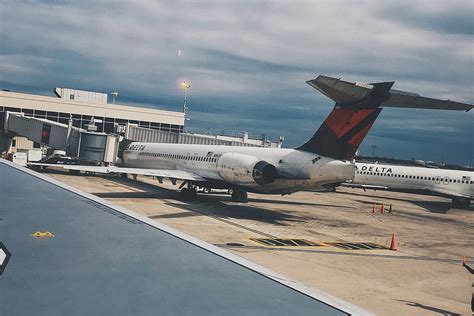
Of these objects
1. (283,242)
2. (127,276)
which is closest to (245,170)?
(283,242)

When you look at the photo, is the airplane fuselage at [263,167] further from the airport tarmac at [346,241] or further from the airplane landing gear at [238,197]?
the airplane landing gear at [238,197]

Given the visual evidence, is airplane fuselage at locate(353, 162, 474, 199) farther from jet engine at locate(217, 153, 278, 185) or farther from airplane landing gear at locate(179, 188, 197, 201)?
jet engine at locate(217, 153, 278, 185)

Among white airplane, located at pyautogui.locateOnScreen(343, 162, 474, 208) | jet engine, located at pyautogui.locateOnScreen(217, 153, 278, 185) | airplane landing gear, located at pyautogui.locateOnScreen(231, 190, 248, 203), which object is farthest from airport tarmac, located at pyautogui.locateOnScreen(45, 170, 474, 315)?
white airplane, located at pyautogui.locateOnScreen(343, 162, 474, 208)

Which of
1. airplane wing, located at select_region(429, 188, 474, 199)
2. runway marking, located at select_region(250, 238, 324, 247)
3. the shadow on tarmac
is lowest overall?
runway marking, located at select_region(250, 238, 324, 247)

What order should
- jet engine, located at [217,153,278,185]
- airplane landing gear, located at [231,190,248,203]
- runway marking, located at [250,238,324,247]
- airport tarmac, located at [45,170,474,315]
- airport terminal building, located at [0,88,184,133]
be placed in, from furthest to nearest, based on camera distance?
airport terminal building, located at [0,88,184,133] < airplane landing gear, located at [231,190,248,203] < jet engine, located at [217,153,278,185] < runway marking, located at [250,238,324,247] < airport tarmac, located at [45,170,474,315]

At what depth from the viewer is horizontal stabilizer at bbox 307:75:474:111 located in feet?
62.5

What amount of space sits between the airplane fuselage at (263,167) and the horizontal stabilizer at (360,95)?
2951 mm

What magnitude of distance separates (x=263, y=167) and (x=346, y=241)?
5.88 meters

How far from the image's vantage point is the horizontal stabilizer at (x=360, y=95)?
62.5ft

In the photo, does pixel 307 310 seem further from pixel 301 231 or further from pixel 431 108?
pixel 431 108

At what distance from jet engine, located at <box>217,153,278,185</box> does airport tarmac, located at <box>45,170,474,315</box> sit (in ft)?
5.92

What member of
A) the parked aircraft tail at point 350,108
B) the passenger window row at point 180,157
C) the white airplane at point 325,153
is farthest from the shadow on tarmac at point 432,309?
the passenger window row at point 180,157

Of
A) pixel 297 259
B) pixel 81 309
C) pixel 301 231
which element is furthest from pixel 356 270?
pixel 81 309

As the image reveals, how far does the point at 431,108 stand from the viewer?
18969 millimetres
